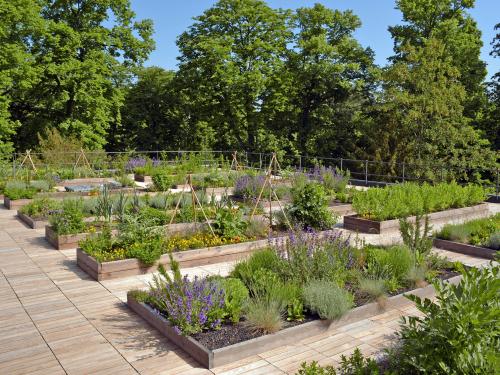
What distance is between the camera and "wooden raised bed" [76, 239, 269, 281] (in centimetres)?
680

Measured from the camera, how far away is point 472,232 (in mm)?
8891

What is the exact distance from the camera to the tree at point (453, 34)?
24328 millimetres

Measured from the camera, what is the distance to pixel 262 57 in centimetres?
2736

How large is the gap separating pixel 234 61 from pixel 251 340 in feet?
79.0

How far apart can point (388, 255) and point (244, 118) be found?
23.0 metres

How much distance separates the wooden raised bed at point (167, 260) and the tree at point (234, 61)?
19.2 m

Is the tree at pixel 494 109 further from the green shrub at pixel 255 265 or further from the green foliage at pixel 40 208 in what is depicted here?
the green shrub at pixel 255 265

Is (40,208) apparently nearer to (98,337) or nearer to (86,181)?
(86,181)

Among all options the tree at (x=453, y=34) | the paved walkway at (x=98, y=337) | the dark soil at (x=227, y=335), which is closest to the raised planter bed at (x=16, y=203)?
the paved walkway at (x=98, y=337)

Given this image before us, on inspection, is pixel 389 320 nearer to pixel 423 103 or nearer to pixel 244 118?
pixel 423 103

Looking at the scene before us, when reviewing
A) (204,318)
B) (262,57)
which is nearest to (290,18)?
(262,57)

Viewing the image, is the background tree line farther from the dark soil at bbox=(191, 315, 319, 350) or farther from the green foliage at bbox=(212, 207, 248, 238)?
the dark soil at bbox=(191, 315, 319, 350)

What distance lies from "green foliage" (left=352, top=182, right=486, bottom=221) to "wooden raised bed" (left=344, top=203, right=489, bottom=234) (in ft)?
0.61

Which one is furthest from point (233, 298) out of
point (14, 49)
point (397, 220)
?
point (14, 49)
